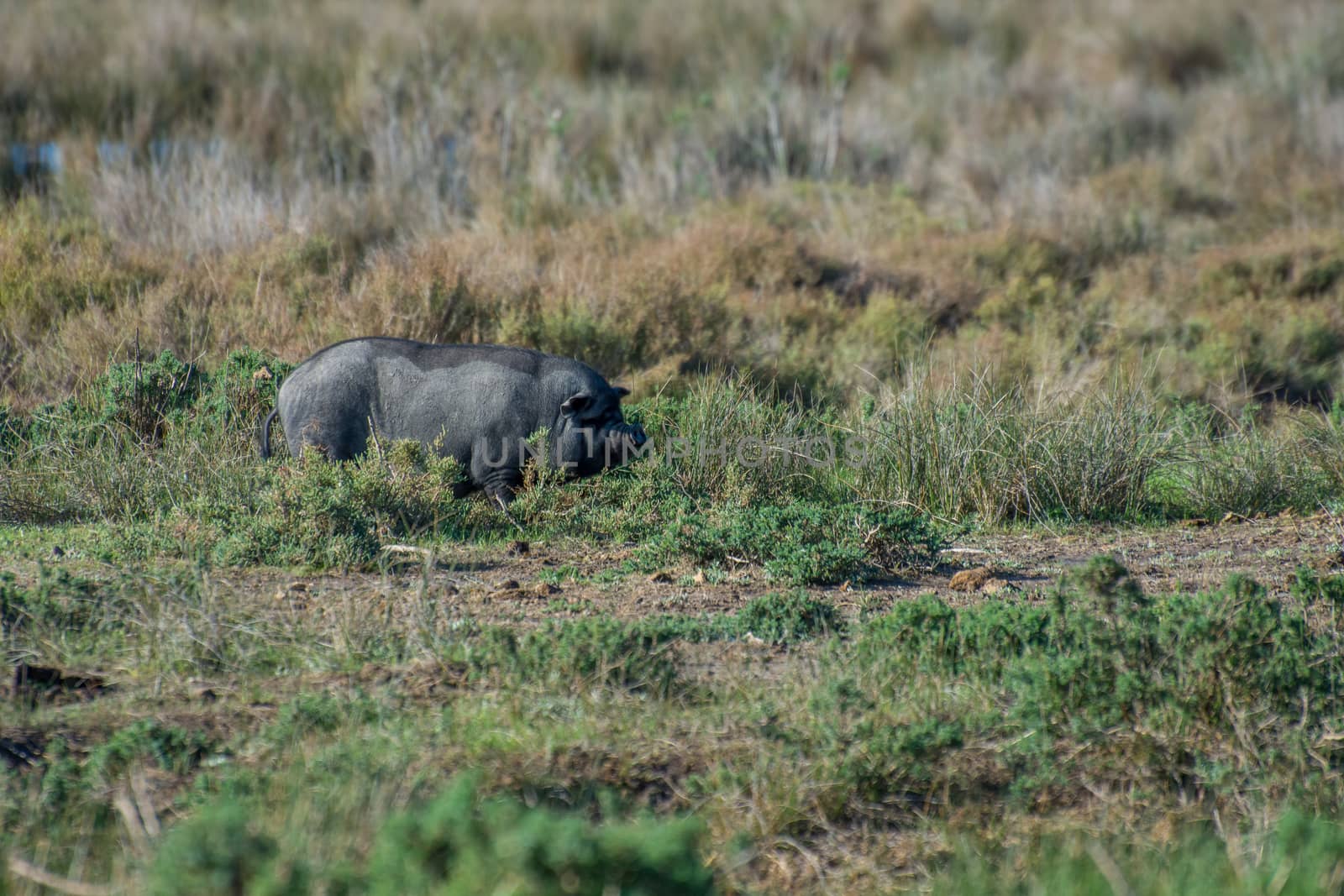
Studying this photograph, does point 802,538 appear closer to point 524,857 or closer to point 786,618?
point 786,618

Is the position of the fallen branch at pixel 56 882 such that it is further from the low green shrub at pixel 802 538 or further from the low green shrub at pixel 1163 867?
the low green shrub at pixel 802 538

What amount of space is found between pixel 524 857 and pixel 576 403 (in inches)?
198

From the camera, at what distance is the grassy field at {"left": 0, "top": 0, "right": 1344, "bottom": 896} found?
13.5ft

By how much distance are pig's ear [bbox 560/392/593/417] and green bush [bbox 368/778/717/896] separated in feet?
15.3

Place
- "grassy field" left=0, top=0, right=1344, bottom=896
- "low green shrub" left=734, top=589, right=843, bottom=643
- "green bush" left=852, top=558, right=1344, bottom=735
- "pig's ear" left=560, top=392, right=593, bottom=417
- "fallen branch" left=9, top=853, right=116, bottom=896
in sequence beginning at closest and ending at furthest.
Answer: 1. "fallen branch" left=9, top=853, right=116, bottom=896
2. "grassy field" left=0, top=0, right=1344, bottom=896
3. "green bush" left=852, top=558, right=1344, bottom=735
4. "low green shrub" left=734, top=589, right=843, bottom=643
5. "pig's ear" left=560, top=392, right=593, bottom=417

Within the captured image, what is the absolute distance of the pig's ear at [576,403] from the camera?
25.7 feet

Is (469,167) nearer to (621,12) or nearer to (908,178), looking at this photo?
(908,178)

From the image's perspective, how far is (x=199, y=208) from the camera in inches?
Result: 494

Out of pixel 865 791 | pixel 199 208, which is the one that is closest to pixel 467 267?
pixel 199 208

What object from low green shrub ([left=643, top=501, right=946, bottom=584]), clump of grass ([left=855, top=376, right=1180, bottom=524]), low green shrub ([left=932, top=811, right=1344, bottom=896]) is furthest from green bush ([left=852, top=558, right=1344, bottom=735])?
clump of grass ([left=855, top=376, right=1180, bottom=524])

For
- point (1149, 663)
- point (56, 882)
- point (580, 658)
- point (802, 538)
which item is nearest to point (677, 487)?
point (802, 538)

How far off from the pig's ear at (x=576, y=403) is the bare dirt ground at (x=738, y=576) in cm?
85

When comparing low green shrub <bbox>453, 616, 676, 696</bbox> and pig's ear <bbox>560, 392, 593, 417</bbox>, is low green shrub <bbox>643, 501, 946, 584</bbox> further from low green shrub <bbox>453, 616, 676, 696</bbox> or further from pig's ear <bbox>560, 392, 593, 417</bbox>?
low green shrub <bbox>453, 616, 676, 696</bbox>

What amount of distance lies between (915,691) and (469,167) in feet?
36.3
